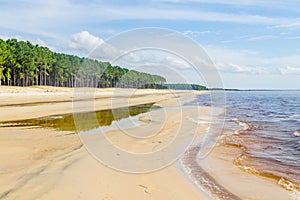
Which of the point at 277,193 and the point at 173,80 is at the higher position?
the point at 173,80

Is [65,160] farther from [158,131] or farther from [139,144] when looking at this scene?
[158,131]

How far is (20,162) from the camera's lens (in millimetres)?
7832

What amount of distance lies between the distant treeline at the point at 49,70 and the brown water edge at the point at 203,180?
32796 mm

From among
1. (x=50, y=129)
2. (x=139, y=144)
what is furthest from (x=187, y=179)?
(x=50, y=129)

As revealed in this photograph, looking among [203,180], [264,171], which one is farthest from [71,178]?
[264,171]

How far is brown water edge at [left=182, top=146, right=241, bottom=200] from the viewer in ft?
21.4

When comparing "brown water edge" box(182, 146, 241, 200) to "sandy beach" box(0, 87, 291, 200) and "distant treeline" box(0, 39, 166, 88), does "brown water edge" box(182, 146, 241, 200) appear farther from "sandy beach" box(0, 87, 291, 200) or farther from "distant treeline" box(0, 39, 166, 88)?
"distant treeline" box(0, 39, 166, 88)

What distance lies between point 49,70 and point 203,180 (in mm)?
76011

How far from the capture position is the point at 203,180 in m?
7.50

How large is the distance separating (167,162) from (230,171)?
1.86m

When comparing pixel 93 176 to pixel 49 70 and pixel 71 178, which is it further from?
pixel 49 70

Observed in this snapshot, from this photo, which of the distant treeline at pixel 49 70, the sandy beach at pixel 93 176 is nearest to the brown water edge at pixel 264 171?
the sandy beach at pixel 93 176

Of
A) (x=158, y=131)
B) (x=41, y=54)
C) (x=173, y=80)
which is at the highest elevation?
(x=41, y=54)

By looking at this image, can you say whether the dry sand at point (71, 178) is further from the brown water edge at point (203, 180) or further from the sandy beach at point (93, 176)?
the brown water edge at point (203, 180)
